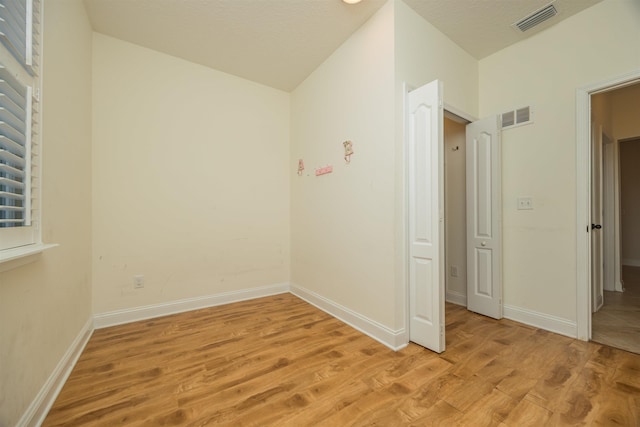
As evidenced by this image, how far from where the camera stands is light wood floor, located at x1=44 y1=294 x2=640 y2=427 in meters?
1.38

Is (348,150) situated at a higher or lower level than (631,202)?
higher

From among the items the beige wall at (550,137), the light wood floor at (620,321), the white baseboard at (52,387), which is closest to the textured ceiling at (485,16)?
the beige wall at (550,137)

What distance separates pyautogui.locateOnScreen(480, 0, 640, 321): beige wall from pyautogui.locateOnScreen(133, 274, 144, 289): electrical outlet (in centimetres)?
394

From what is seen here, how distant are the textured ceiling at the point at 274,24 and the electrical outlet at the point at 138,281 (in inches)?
99.1

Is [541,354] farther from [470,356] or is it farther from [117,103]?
[117,103]

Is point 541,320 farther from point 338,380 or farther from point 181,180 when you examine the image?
point 181,180

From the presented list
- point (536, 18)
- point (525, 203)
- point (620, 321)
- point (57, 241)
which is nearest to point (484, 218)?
point (525, 203)

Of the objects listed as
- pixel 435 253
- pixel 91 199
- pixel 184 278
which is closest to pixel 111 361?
pixel 184 278

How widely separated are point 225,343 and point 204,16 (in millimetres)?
2984

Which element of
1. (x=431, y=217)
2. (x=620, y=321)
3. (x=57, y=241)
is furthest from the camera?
(x=620, y=321)

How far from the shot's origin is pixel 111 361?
1910 millimetres

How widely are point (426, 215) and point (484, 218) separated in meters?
1.10

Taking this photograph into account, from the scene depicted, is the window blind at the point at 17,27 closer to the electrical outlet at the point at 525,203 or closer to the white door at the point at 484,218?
the white door at the point at 484,218

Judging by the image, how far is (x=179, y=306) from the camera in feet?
9.48
